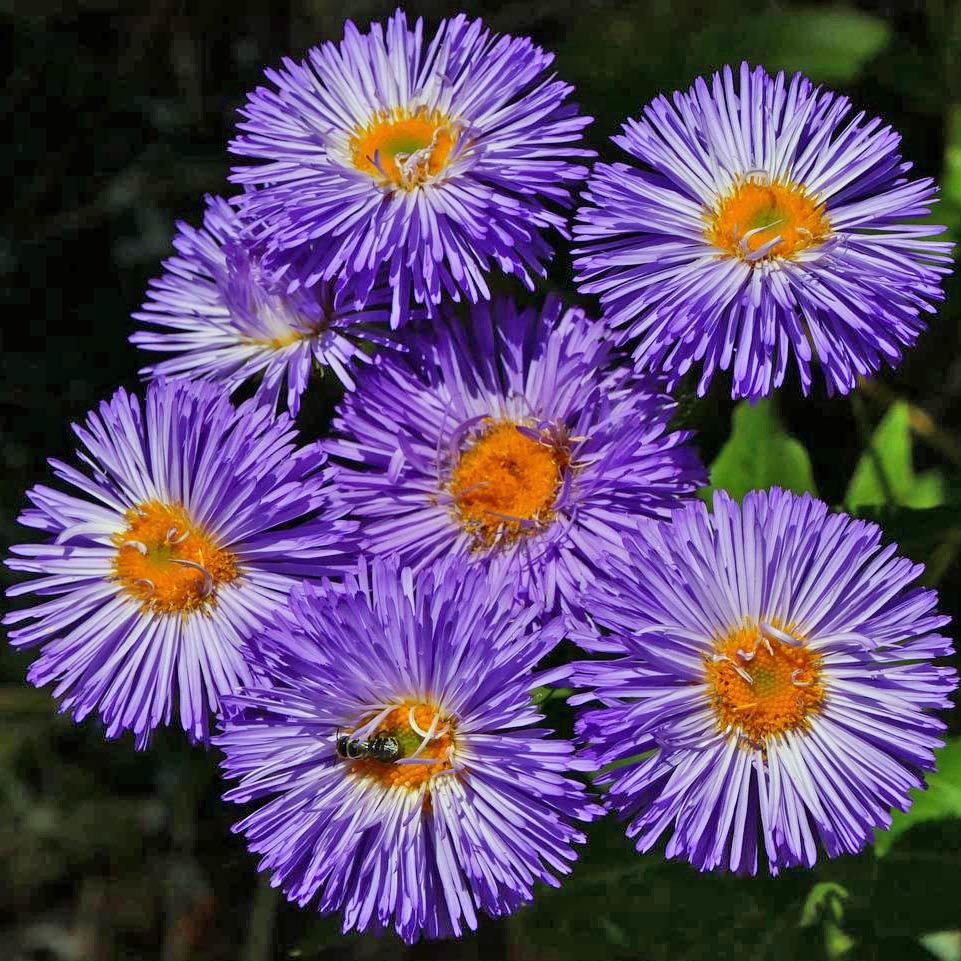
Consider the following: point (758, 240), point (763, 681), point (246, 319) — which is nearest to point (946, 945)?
point (763, 681)

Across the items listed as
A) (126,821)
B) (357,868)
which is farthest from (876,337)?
(126,821)

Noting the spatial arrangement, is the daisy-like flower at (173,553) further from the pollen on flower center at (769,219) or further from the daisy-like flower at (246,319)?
the pollen on flower center at (769,219)

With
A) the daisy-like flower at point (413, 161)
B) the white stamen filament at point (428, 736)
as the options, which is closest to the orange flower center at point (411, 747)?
the white stamen filament at point (428, 736)

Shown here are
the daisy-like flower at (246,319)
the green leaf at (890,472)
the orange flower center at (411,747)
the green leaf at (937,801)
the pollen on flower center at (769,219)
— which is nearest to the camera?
the orange flower center at (411,747)

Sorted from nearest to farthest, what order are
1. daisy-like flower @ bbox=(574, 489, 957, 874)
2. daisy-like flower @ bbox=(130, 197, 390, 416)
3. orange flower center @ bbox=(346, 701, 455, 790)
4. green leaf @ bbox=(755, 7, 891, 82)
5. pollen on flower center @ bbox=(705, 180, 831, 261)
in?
daisy-like flower @ bbox=(574, 489, 957, 874) → orange flower center @ bbox=(346, 701, 455, 790) → pollen on flower center @ bbox=(705, 180, 831, 261) → daisy-like flower @ bbox=(130, 197, 390, 416) → green leaf @ bbox=(755, 7, 891, 82)

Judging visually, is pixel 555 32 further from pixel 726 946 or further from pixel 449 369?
pixel 726 946

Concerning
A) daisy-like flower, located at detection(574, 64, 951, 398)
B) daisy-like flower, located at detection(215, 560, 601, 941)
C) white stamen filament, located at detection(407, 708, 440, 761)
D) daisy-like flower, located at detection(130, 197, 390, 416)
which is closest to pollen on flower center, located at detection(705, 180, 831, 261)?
daisy-like flower, located at detection(574, 64, 951, 398)

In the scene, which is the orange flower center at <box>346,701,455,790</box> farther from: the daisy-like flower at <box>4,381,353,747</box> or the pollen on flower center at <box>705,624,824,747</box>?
the pollen on flower center at <box>705,624,824,747</box>
